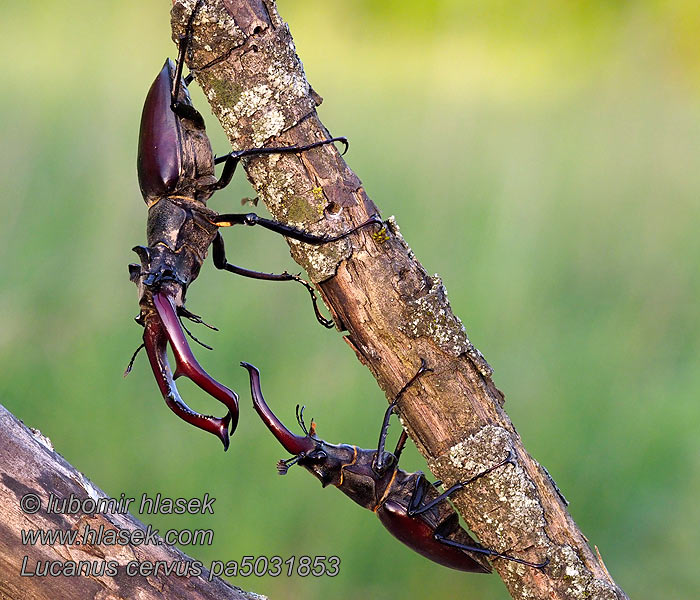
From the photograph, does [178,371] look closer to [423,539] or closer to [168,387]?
[168,387]

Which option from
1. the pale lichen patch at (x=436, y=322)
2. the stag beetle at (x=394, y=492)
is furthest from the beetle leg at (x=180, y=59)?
the stag beetle at (x=394, y=492)

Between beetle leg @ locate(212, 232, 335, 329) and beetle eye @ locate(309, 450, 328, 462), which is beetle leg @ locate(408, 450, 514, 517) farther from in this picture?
beetle leg @ locate(212, 232, 335, 329)

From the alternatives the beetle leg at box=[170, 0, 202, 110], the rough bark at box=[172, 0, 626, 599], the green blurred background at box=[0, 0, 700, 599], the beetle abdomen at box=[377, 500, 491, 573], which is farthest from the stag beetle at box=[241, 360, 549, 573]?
the beetle leg at box=[170, 0, 202, 110]

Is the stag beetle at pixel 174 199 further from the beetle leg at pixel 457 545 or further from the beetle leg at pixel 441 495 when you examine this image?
the beetle leg at pixel 457 545

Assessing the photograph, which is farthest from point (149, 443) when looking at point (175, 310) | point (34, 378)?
point (175, 310)

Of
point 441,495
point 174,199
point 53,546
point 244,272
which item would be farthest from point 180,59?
point 441,495
